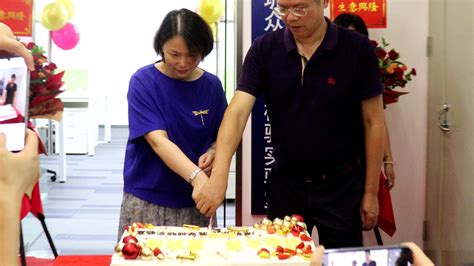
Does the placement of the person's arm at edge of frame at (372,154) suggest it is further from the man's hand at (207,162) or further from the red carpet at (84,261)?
the red carpet at (84,261)

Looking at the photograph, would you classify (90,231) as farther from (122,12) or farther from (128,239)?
(122,12)

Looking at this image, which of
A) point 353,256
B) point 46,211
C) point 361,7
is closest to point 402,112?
point 361,7

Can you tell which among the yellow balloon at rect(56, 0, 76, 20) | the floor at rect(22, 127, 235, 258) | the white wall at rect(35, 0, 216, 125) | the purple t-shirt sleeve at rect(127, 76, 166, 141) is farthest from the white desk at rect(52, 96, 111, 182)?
the purple t-shirt sleeve at rect(127, 76, 166, 141)

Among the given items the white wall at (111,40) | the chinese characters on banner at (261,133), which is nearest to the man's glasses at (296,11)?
the chinese characters on banner at (261,133)

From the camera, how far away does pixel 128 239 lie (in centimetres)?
128

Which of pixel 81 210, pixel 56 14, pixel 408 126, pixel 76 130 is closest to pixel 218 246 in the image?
pixel 408 126

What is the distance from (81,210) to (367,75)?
3.62m

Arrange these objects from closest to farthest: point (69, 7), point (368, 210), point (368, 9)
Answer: point (368, 210)
point (368, 9)
point (69, 7)

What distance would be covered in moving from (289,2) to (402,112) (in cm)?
162

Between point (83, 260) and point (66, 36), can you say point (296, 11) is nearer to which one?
point (83, 260)

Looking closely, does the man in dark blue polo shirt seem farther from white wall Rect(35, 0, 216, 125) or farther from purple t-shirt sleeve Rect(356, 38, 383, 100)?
white wall Rect(35, 0, 216, 125)

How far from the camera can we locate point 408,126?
3.09 metres

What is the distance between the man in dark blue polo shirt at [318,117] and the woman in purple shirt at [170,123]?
0.39 ft

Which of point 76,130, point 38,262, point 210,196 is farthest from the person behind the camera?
point 76,130
